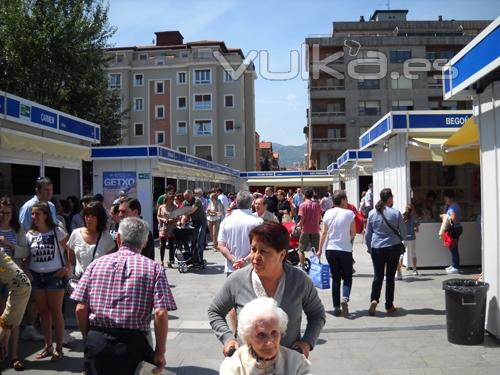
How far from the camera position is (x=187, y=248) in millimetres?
12352

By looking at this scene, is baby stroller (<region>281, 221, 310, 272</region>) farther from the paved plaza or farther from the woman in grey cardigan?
the woman in grey cardigan

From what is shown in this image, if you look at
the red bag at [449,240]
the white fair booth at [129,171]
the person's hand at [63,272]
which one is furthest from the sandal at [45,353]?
the white fair booth at [129,171]

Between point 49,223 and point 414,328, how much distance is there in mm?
4667

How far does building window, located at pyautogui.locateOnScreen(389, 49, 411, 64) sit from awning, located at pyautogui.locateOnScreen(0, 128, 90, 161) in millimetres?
57192

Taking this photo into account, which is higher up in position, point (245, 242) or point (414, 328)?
point (245, 242)

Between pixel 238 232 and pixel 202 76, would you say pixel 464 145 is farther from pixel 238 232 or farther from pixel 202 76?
pixel 202 76

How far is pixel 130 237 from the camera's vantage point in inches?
142

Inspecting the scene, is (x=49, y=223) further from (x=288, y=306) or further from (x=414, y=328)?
(x=414, y=328)

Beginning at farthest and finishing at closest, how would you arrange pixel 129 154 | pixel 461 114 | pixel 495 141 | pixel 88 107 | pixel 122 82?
1. pixel 122 82
2. pixel 88 107
3. pixel 129 154
4. pixel 461 114
5. pixel 495 141

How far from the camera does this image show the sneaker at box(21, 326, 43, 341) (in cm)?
646

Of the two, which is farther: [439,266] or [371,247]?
[439,266]

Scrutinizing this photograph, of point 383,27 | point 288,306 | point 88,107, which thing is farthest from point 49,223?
point 383,27

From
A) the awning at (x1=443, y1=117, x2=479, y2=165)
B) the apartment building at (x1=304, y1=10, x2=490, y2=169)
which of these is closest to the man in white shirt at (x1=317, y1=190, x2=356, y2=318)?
the awning at (x1=443, y1=117, x2=479, y2=165)

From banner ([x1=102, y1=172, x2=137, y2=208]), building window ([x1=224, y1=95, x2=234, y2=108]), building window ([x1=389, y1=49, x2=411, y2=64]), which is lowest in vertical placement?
banner ([x1=102, y1=172, x2=137, y2=208])
